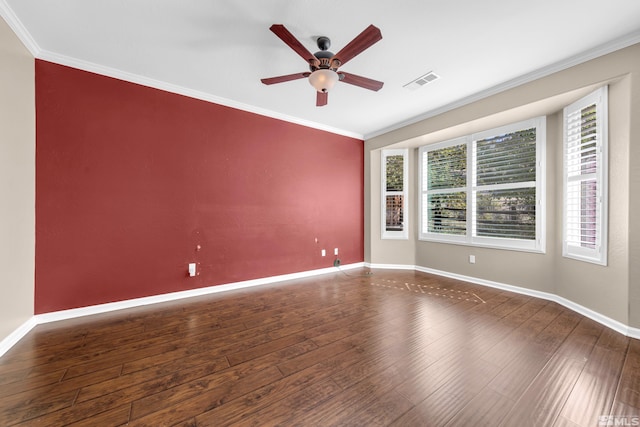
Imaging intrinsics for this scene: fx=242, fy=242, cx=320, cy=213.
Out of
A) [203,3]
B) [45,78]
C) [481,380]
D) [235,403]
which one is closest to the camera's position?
[235,403]

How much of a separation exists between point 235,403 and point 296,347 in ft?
2.22

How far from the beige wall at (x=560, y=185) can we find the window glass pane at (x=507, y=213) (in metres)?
0.20

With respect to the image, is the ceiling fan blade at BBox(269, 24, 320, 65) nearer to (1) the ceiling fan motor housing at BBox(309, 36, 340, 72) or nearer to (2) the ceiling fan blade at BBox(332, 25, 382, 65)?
(1) the ceiling fan motor housing at BBox(309, 36, 340, 72)

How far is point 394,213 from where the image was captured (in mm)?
4910

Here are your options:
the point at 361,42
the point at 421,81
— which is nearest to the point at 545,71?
the point at 421,81

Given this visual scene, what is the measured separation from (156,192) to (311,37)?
247 cm

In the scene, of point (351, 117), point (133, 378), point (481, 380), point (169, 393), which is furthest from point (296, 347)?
point (351, 117)

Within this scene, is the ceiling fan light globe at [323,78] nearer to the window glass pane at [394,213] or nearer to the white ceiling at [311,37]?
the white ceiling at [311,37]

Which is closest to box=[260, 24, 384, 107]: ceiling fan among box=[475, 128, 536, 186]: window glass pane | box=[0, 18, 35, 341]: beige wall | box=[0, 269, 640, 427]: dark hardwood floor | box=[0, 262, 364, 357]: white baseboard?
box=[0, 18, 35, 341]: beige wall

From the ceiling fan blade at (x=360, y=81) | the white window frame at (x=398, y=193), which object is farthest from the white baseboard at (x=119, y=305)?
the ceiling fan blade at (x=360, y=81)

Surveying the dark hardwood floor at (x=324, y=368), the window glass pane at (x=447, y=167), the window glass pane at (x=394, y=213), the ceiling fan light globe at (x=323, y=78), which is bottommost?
the dark hardwood floor at (x=324, y=368)

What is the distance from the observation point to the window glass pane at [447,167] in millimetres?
4105

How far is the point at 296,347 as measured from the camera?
2035 mm

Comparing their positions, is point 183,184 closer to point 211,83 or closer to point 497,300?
point 211,83
